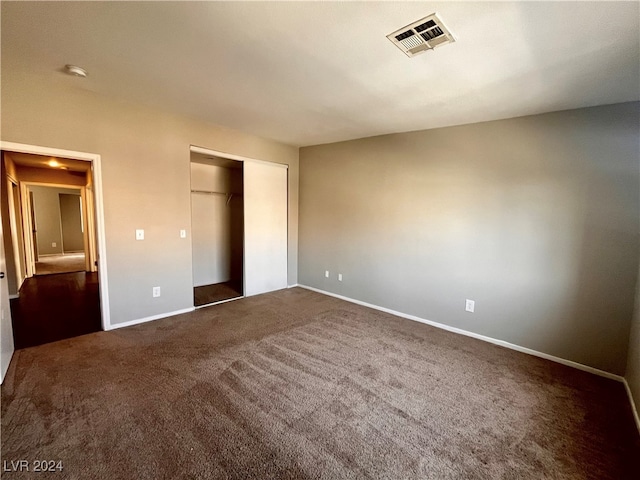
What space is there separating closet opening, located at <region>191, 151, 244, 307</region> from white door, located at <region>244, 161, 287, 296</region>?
532mm

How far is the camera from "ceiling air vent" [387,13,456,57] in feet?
5.55

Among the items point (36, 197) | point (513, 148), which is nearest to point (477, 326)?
point (513, 148)

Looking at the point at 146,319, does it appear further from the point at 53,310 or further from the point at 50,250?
the point at 50,250

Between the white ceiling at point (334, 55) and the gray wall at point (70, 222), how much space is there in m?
9.19

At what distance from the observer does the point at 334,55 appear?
2051mm

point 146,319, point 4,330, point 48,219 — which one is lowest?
point 146,319

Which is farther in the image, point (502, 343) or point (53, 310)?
point (53, 310)

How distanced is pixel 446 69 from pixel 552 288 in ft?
8.05

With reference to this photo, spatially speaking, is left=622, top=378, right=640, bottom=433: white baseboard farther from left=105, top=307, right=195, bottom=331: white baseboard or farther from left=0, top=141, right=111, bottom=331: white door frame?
left=0, top=141, right=111, bottom=331: white door frame

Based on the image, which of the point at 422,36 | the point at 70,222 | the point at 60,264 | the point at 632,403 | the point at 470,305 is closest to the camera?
the point at 422,36

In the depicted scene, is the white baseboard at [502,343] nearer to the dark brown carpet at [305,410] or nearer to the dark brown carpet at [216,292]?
the dark brown carpet at [305,410]

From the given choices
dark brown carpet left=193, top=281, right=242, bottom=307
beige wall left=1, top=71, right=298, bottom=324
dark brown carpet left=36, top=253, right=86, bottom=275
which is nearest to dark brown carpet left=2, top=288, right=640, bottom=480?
beige wall left=1, top=71, right=298, bottom=324

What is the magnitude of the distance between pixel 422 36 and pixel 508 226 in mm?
2308

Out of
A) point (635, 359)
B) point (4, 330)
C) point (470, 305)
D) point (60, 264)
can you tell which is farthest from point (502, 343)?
point (60, 264)
